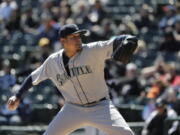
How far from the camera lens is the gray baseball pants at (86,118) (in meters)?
6.61

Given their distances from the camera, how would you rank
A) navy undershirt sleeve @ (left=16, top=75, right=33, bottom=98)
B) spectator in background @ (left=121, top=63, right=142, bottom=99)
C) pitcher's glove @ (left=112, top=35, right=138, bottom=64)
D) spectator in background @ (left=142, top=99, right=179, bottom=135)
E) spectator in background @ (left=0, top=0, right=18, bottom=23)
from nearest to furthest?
pitcher's glove @ (left=112, top=35, right=138, bottom=64)
navy undershirt sleeve @ (left=16, top=75, right=33, bottom=98)
spectator in background @ (left=142, top=99, right=179, bottom=135)
spectator in background @ (left=121, top=63, right=142, bottom=99)
spectator in background @ (left=0, top=0, right=18, bottom=23)

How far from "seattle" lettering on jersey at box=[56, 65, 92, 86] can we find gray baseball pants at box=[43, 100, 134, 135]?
1.02ft

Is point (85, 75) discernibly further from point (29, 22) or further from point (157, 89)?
point (29, 22)

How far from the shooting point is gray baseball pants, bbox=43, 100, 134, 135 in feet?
21.7

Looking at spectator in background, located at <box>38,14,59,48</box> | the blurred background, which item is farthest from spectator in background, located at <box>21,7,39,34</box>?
spectator in background, located at <box>38,14,59,48</box>

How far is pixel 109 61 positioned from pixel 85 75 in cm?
510

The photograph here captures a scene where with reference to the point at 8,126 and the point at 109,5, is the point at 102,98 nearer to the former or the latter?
the point at 8,126

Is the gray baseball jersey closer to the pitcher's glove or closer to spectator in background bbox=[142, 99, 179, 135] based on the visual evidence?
the pitcher's glove

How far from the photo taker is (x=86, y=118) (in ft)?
22.1

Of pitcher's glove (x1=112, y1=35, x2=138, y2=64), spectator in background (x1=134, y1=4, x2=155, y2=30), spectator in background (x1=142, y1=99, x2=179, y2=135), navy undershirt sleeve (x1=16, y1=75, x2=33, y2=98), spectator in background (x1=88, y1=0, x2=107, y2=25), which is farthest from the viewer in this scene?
spectator in background (x1=88, y1=0, x2=107, y2=25)

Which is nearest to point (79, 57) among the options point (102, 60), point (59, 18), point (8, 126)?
point (102, 60)

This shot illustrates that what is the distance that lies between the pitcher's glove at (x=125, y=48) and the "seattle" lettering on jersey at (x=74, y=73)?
1.41 feet

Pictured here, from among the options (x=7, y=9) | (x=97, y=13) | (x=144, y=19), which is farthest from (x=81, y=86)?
(x=7, y=9)

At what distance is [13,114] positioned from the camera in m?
11.6
